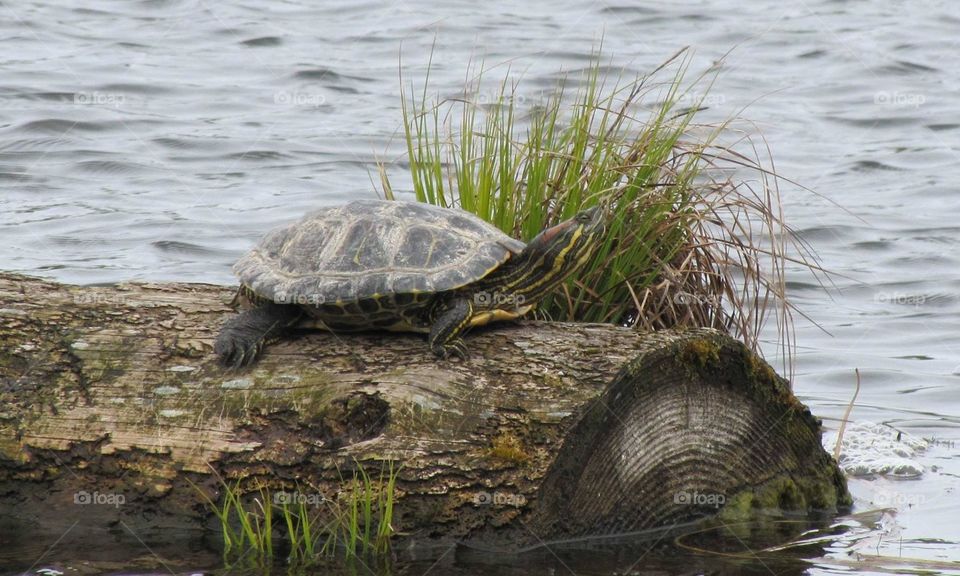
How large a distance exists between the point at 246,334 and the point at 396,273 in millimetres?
636

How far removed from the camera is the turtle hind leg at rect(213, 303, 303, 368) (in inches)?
184

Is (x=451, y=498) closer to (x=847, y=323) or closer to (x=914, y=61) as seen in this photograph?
(x=847, y=323)

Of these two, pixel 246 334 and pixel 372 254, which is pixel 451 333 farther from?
pixel 246 334

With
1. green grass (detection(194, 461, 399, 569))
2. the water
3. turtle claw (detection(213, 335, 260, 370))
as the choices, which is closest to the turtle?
turtle claw (detection(213, 335, 260, 370))

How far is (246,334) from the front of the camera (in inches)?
185

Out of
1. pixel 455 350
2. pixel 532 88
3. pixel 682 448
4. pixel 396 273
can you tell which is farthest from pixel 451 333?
pixel 532 88

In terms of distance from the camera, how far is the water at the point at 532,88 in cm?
750

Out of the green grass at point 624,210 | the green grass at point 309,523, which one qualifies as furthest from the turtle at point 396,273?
the green grass at point 624,210

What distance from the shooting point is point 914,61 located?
16516 mm

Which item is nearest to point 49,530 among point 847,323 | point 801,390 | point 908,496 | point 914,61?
point 908,496

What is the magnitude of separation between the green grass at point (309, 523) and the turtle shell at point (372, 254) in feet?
2.57

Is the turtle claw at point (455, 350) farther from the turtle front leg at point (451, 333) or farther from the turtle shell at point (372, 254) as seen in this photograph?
the turtle shell at point (372, 254)

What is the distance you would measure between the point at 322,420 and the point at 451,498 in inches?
21.9

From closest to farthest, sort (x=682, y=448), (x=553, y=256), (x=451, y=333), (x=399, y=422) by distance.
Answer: (x=399, y=422) < (x=451, y=333) < (x=682, y=448) < (x=553, y=256)
